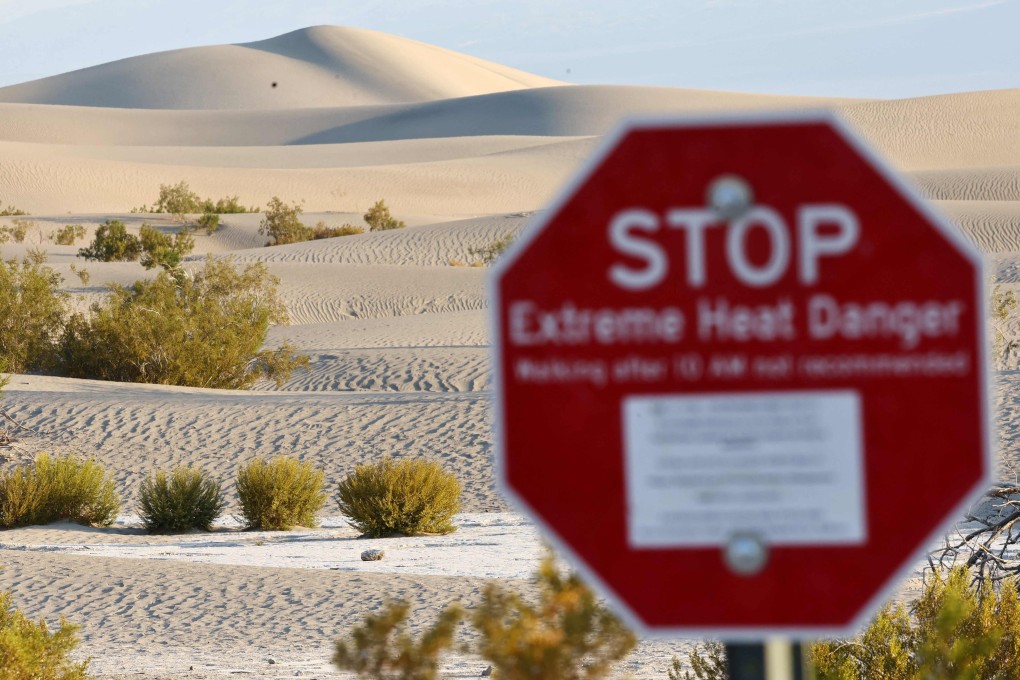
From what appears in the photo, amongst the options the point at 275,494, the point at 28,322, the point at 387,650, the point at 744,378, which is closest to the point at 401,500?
the point at 275,494

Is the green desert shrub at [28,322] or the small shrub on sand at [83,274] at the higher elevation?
the small shrub on sand at [83,274]

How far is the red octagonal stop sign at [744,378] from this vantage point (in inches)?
66.9

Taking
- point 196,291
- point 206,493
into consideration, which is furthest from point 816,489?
point 196,291

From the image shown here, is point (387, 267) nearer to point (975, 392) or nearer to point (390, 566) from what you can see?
point (390, 566)

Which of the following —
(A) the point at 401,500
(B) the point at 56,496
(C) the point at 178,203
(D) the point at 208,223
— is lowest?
(A) the point at 401,500

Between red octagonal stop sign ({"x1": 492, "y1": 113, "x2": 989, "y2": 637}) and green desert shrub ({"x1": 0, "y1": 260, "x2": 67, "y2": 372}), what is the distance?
75.9ft

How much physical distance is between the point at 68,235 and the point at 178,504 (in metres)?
34.0

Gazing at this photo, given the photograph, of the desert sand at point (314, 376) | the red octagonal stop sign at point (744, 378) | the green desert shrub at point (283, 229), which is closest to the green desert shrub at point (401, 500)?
the desert sand at point (314, 376)

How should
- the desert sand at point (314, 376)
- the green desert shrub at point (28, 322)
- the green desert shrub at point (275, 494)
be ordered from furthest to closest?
the green desert shrub at point (28, 322) → the green desert shrub at point (275, 494) → the desert sand at point (314, 376)

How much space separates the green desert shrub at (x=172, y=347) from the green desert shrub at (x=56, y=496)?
786cm

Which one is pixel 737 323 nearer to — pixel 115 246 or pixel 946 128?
pixel 115 246

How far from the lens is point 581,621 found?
8.35 ft

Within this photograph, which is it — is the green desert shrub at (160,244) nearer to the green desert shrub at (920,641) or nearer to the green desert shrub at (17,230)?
the green desert shrub at (17,230)

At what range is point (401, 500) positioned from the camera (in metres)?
14.2
